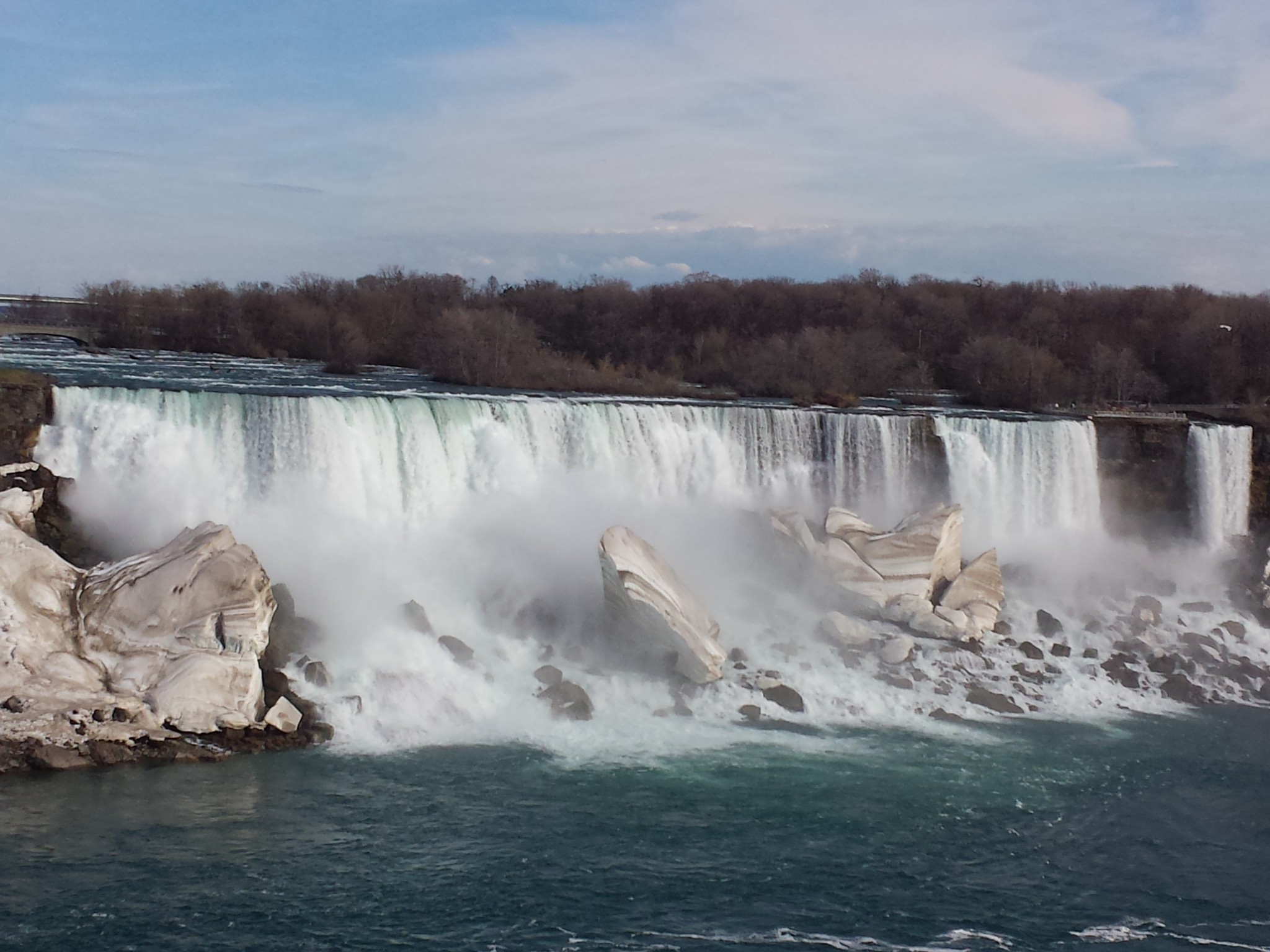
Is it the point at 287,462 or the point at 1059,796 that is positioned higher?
the point at 287,462

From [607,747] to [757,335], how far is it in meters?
46.6

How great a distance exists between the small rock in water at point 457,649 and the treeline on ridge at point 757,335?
2155 cm

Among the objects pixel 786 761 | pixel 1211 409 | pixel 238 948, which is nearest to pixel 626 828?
pixel 786 761

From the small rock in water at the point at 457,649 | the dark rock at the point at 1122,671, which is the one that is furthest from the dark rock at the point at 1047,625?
the small rock in water at the point at 457,649

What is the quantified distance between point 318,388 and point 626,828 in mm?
20311

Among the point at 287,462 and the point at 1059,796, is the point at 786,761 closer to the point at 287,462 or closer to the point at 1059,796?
the point at 1059,796

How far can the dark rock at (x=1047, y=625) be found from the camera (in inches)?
910

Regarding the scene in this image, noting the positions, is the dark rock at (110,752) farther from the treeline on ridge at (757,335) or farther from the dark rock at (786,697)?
the treeline on ridge at (757,335)

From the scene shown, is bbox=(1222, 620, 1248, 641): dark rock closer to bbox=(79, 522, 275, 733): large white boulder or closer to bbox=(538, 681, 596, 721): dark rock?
bbox=(538, 681, 596, 721): dark rock

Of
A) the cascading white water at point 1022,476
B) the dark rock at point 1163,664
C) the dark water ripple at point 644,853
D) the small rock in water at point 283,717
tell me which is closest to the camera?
the dark water ripple at point 644,853

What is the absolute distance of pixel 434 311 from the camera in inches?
2311

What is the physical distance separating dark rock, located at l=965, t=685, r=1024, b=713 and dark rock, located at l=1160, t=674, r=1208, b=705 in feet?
10.5

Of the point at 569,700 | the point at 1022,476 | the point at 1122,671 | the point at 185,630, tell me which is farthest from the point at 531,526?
the point at 1022,476

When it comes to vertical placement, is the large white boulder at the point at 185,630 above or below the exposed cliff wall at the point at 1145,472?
below
